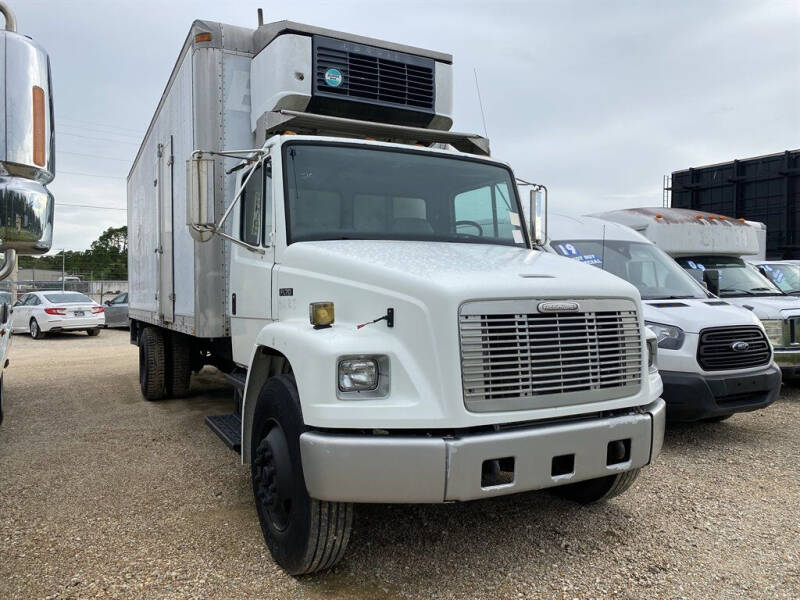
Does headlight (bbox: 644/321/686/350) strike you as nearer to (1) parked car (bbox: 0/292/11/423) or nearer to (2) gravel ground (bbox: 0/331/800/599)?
(2) gravel ground (bbox: 0/331/800/599)

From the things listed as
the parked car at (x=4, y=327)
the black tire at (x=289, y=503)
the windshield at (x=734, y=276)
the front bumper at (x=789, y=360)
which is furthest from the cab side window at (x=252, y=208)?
the windshield at (x=734, y=276)

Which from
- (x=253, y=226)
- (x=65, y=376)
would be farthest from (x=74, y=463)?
(x=65, y=376)

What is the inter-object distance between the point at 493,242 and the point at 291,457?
2128mm

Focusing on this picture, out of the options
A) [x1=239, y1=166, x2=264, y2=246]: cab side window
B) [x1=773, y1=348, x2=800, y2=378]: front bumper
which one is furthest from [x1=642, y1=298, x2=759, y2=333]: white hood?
[x1=239, y1=166, x2=264, y2=246]: cab side window

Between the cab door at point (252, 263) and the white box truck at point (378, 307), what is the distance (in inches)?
0.9

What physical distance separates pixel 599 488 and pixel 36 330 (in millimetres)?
18577

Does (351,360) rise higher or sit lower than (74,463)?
higher

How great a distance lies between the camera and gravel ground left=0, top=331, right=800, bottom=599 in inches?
125

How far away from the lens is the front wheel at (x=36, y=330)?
713 inches

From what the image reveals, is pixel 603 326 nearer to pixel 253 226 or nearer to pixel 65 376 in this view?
pixel 253 226

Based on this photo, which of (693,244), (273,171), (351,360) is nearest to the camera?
(351,360)

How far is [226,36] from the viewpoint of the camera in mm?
5254

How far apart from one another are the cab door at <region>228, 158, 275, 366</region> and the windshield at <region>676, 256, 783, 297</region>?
6.63 meters

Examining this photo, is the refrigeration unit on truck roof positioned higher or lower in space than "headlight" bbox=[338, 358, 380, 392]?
higher
